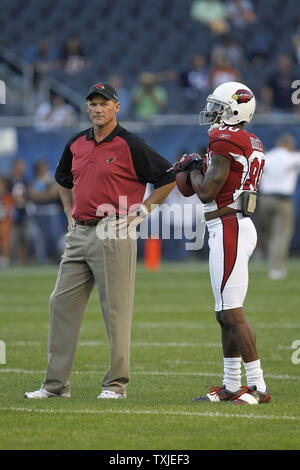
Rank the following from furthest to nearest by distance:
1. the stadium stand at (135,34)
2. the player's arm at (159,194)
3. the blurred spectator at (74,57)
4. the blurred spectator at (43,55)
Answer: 1. the blurred spectator at (74,57)
2. the blurred spectator at (43,55)
3. the stadium stand at (135,34)
4. the player's arm at (159,194)

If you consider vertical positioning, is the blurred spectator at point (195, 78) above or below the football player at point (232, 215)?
above

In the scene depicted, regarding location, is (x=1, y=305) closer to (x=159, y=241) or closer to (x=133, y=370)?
(x=133, y=370)

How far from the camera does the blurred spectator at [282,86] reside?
19750 millimetres

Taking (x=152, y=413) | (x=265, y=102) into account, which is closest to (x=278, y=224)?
(x=265, y=102)

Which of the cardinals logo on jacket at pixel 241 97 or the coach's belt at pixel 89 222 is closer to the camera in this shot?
the cardinals logo on jacket at pixel 241 97

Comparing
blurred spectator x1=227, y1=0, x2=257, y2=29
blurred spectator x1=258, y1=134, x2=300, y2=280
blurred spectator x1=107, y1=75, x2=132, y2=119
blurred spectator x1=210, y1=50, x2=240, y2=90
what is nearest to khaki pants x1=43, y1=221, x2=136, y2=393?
blurred spectator x1=258, y1=134, x2=300, y2=280

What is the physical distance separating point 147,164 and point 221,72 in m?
14.1

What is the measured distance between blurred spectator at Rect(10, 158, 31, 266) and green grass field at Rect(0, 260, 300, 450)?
4701 millimetres

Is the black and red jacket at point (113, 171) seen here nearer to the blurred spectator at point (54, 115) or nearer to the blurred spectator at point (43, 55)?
the blurred spectator at point (54, 115)

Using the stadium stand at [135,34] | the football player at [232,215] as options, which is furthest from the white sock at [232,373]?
the stadium stand at [135,34]

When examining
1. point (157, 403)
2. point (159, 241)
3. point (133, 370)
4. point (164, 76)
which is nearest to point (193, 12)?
point (164, 76)

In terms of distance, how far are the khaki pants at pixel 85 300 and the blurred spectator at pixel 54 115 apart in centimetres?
1257

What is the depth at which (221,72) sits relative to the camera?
66.0ft

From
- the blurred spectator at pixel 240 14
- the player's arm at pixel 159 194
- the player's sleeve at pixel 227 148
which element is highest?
the blurred spectator at pixel 240 14
